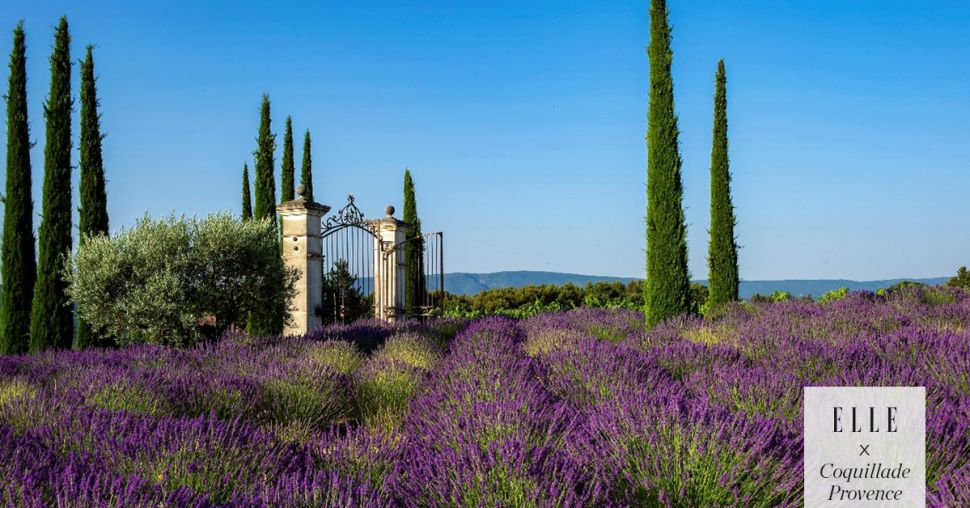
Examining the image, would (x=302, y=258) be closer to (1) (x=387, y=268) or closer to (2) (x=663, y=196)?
(1) (x=387, y=268)

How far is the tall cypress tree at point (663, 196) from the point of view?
12.0 metres

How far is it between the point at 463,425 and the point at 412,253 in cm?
1420

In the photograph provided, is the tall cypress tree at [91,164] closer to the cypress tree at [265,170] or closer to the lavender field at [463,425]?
the cypress tree at [265,170]

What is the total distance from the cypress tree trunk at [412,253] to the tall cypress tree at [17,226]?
21.8 feet

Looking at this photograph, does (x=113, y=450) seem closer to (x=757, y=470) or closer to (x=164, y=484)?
(x=164, y=484)

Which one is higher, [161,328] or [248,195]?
[248,195]

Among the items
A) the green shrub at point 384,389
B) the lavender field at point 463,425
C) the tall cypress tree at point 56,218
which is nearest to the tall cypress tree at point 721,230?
the lavender field at point 463,425

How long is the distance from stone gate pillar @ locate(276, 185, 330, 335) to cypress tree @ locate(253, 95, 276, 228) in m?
5.28

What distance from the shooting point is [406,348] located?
25.7ft

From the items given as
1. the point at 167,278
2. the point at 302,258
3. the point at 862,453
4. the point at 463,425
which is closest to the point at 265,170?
the point at 302,258

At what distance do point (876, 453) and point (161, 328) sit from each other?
8.50 metres

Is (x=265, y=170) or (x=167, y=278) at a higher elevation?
(x=265, y=170)

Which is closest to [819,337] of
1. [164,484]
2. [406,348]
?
[406,348]

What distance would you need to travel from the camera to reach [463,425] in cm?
365
